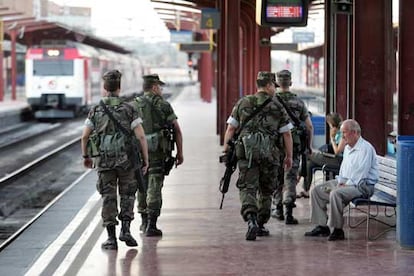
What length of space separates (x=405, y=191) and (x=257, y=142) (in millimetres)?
1519

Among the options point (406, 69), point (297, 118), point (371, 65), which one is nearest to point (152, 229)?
point (297, 118)

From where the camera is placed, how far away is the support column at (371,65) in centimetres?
1185

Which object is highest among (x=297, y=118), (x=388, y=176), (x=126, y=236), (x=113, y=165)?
(x=297, y=118)

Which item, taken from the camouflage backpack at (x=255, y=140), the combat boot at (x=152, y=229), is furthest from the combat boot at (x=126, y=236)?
the camouflage backpack at (x=255, y=140)

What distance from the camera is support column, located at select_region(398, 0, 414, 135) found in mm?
9016

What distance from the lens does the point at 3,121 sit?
37.1 metres

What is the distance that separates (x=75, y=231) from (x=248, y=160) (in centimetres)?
254

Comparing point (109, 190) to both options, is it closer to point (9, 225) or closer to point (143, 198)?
point (143, 198)

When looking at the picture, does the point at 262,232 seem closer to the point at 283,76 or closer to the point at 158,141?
the point at 158,141

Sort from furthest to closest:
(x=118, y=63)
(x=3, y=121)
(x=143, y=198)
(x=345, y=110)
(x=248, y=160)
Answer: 1. (x=118, y=63)
2. (x=3, y=121)
3. (x=345, y=110)
4. (x=143, y=198)
5. (x=248, y=160)

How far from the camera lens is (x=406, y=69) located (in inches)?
358

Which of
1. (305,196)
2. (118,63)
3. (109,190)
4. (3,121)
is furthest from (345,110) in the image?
(118,63)

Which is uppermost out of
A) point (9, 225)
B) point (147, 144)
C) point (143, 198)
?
point (147, 144)

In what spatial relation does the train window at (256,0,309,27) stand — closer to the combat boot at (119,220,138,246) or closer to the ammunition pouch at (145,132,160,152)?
the ammunition pouch at (145,132,160,152)
